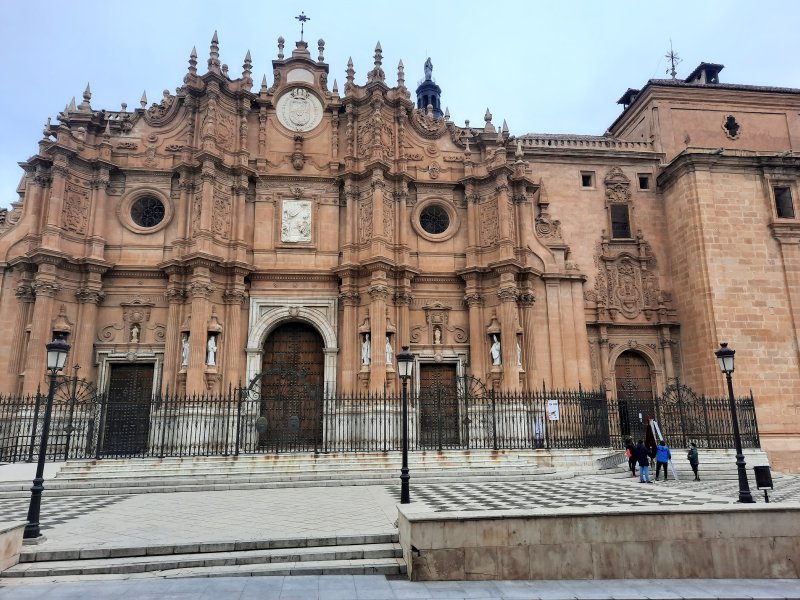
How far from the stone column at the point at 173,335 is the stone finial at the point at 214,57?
8.47m

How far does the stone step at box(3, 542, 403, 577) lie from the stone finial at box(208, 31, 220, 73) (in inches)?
771

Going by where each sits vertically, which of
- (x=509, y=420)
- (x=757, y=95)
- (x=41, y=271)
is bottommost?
(x=509, y=420)

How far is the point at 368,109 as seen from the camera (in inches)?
904

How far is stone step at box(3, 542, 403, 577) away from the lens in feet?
22.7

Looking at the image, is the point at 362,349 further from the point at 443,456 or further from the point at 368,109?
the point at 368,109

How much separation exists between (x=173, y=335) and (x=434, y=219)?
37.5 feet

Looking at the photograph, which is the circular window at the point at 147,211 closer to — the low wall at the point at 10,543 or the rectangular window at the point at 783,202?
the low wall at the point at 10,543

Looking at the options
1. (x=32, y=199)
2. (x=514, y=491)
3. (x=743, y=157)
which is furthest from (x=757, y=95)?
(x=32, y=199)

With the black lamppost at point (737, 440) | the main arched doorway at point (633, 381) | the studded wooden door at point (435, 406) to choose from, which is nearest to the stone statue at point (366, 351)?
the studded wooden door at point (435, 406)

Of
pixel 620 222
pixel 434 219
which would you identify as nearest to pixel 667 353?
pixel 620 222

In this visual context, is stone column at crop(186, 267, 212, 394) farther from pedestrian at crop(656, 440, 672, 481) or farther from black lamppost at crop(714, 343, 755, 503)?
black lamppost at crop(714, 343, 755, 503)

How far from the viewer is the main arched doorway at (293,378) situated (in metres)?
19.8

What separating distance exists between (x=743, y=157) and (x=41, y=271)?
28.2 meters

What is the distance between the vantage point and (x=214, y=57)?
22.1 meters
